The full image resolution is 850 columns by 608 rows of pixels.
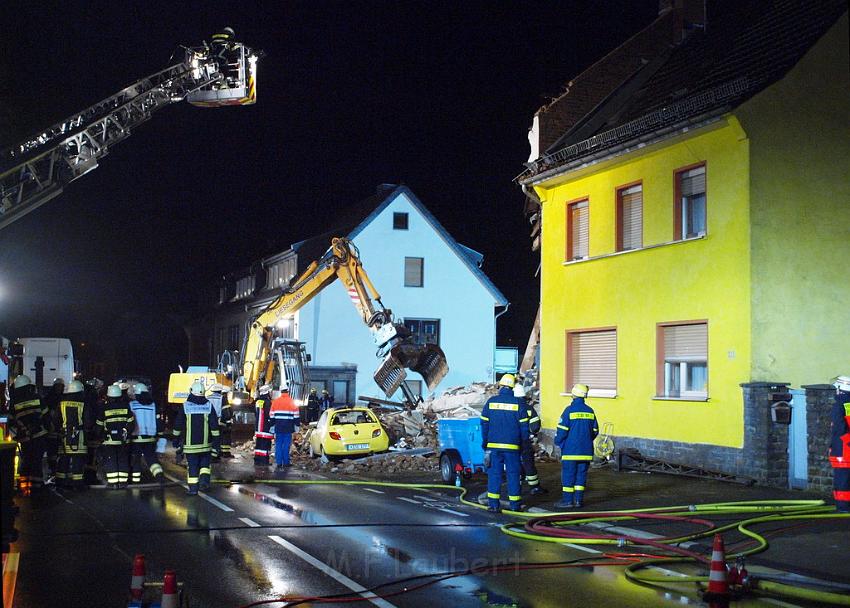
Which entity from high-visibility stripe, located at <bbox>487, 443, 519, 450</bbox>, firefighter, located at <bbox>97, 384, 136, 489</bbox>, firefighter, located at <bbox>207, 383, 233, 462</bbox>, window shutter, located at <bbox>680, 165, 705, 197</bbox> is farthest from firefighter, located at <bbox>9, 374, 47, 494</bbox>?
window shutter, located at <bbox>680, 165, 705, 197</bbox>

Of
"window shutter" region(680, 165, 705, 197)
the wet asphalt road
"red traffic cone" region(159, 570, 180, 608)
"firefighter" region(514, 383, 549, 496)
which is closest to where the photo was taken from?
"red traffic cone" region(159, 570, 180, 608)

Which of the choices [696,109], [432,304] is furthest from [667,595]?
[432,304]

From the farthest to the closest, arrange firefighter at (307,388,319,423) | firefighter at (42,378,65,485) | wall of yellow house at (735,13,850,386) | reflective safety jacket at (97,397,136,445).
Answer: firefighter at (307,388,319,423) → firefighter at (42,378,65,485) → wall of yellow house at (735,13,850,386) → reflective safety jacket at (97,397,136,445)

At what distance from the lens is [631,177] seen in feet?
65.1

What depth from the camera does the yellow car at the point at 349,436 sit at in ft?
66.9

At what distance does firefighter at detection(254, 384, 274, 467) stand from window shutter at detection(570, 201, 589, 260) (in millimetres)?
7879

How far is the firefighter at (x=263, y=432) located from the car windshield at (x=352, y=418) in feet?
4.93

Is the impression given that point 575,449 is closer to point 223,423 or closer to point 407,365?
point 223,423

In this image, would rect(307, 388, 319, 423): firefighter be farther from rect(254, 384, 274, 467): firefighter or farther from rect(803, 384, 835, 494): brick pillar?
rect(803, 384, 835, 494): brick pillar

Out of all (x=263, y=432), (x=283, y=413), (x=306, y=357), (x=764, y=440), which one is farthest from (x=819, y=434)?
(x=306, y=357)

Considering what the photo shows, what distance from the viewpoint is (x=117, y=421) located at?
1585cm

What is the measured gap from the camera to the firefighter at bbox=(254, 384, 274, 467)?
20.6 m

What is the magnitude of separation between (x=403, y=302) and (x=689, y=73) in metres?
22.3

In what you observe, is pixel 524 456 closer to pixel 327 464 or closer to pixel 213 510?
pixel 213 510
